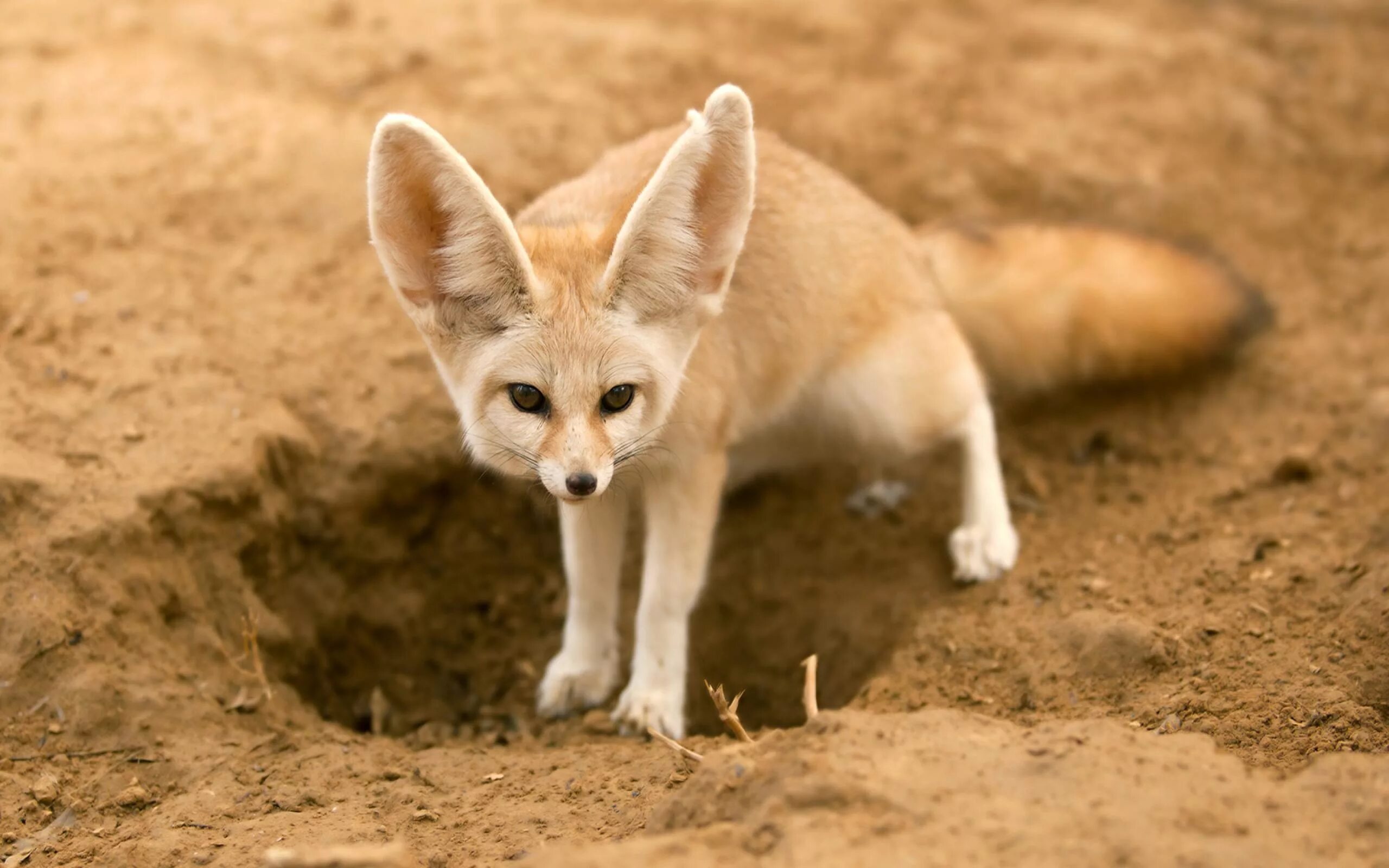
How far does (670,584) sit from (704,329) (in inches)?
29.4

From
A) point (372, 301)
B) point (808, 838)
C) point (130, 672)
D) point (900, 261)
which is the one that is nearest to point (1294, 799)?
point (808, 838)

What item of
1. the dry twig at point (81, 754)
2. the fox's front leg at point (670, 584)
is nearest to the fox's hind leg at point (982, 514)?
the fox's front leg at point (670, 584)

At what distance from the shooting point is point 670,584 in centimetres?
366

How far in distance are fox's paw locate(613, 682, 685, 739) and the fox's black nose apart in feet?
3.31

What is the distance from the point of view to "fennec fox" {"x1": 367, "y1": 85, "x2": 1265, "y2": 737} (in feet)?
9.71

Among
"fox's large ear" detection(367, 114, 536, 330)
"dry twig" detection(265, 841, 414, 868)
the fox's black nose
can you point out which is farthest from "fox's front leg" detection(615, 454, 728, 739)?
"dry twig" detection(265, 841, 414, 868)

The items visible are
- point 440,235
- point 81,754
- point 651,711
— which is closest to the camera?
point 440,235

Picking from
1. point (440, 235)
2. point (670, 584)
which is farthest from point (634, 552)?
point (440, 235)

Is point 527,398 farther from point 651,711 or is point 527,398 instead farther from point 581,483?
point 651,711

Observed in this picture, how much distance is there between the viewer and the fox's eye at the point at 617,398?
3.06 metres

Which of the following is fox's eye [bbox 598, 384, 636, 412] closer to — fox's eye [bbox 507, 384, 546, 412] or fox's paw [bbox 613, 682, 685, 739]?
fox's eye [bbox 507, 384, 546, 412]

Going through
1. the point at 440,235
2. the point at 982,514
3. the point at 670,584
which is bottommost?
the point at 670,584

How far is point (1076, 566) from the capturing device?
392 centimetres

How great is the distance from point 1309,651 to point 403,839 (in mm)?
2216
